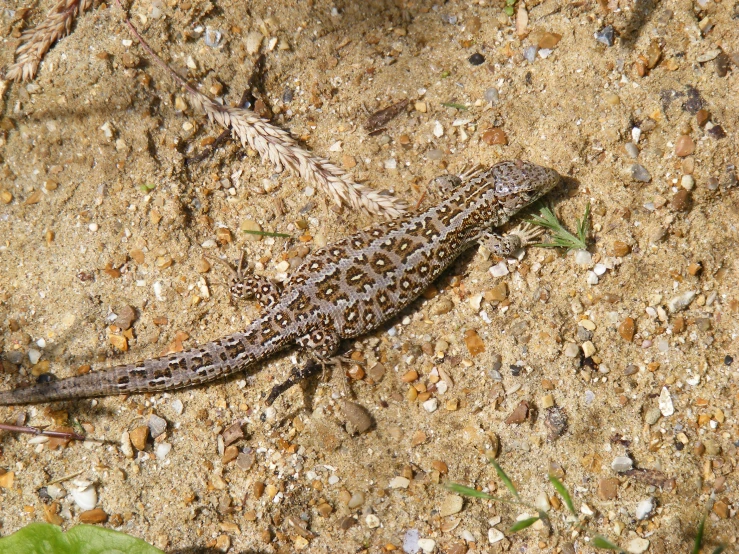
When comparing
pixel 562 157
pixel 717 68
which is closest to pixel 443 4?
pixel 562 157

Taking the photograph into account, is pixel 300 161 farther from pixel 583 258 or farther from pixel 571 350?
pixel 571 350

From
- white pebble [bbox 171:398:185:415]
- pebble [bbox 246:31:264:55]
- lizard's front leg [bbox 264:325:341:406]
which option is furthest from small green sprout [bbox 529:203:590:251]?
white pebble [bbox 171:398:185:415]

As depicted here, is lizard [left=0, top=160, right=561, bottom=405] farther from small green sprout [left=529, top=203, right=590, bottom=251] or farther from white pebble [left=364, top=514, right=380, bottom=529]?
white pebble [left=364, top=514, right=380, bottom=529]

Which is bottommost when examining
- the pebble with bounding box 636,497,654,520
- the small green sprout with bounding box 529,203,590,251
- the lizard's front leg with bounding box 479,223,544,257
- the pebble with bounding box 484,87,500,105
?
the pebble with bounding box 636,497,654,520

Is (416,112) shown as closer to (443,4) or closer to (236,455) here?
(443,4)

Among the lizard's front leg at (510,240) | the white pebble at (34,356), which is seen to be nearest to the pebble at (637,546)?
the lizard's front leg at (510,240)

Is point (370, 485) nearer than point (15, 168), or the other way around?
point (370, 485)
